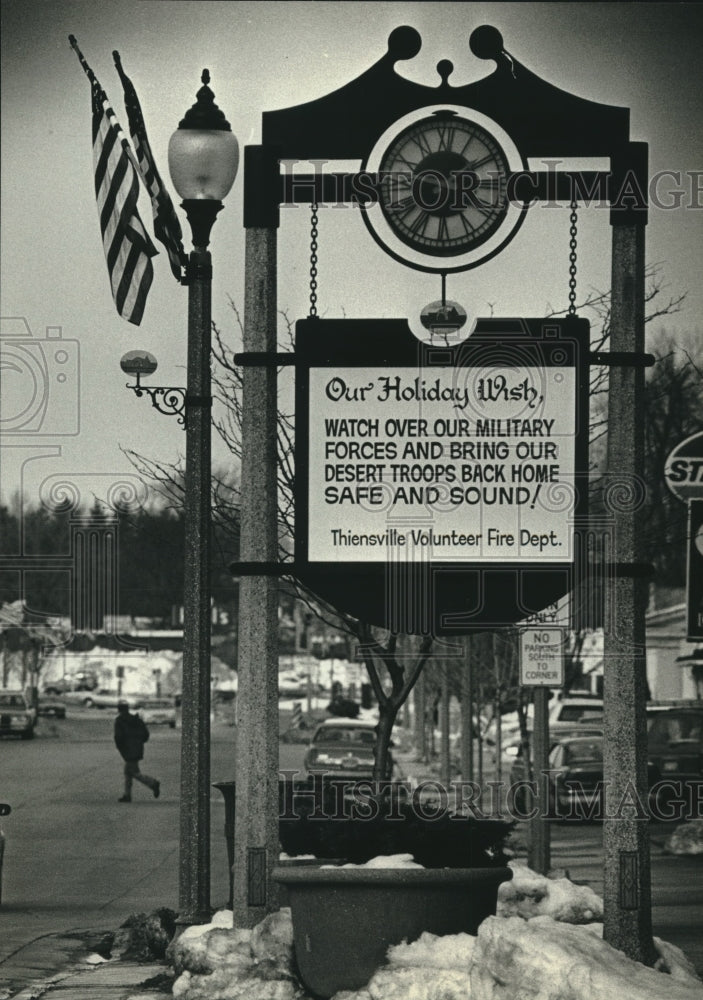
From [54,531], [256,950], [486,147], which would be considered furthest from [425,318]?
[54,531]

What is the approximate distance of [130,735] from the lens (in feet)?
102

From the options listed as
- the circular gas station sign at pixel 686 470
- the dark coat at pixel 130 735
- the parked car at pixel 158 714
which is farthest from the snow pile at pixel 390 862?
the parked car at pixel 158 714

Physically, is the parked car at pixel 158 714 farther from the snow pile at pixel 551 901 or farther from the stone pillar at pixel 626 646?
the stone pillar at pixel 626 646

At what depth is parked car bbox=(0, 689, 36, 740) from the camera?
54781 millimetres

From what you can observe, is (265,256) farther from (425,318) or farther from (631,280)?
(425,318)

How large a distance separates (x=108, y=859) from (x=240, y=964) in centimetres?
1318

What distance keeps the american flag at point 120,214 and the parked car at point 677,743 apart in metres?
17.7

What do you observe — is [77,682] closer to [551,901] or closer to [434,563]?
[551,901]

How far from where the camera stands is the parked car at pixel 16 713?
5478cm

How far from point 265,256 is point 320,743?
25.8 m

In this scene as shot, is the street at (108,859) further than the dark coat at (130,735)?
No

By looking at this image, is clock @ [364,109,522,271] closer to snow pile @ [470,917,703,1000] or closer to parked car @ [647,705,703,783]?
snow pile @ [470,917,703,1000]

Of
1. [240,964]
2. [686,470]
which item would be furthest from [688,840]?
[240,964]

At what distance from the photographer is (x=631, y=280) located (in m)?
10.0
